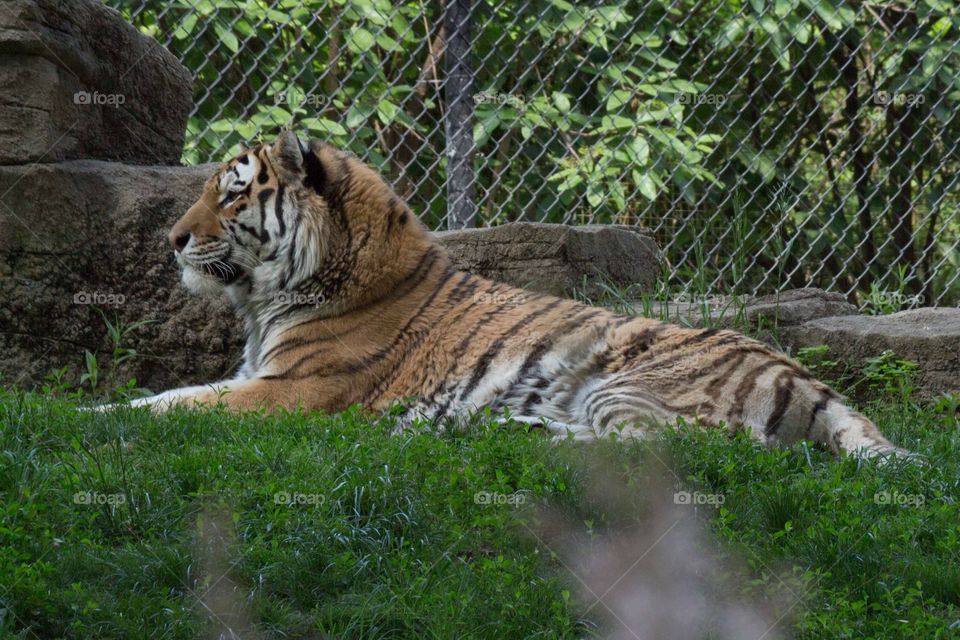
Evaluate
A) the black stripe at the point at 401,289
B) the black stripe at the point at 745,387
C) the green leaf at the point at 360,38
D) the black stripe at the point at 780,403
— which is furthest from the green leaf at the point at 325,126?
the black stripe at the point at 780,403

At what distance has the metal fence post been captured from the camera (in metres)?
7.84

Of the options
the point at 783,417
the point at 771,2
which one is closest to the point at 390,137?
the point at 771,2

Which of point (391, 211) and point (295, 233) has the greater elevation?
point (391, 211)

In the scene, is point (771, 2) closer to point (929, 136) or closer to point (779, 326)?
point (929, 136)

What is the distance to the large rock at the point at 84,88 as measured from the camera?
631 cm

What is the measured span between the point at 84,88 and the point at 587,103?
4.20 m

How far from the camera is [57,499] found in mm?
3832

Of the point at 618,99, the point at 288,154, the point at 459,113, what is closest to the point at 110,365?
the point at 288,154

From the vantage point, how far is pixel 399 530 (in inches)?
154

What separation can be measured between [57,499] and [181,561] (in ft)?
1.78

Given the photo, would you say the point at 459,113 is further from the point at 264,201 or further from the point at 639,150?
the point at 264,201

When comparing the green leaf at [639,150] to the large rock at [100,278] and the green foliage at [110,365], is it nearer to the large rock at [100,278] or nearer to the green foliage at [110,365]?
the large rock at [100,278]

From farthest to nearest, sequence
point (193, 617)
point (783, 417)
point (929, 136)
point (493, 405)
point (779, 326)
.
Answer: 1. point (929, 136)
2. point (779, 326)
3. point (493, 405)
4. point (783, 417)
5. point (193, 617)

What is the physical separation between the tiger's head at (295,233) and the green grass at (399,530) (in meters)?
1.38
